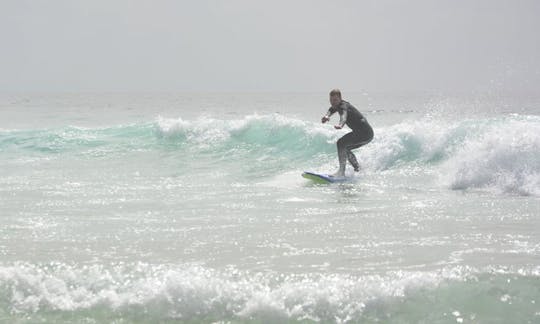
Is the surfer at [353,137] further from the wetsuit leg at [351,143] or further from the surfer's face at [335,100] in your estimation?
the surfer's face at [335,100]

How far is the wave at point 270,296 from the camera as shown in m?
4.93

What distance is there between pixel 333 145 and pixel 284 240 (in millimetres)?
10898

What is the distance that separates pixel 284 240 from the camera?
707 centimetres

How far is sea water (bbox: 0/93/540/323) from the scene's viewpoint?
5.08 metres

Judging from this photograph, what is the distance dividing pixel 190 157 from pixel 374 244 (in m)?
11.4

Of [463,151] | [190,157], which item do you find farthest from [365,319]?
[190,157]

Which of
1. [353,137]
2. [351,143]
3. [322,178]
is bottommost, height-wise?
[322,178]

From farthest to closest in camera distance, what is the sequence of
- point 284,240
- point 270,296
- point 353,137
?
1. point 353,137
2. point 284,240
3. point 270,296

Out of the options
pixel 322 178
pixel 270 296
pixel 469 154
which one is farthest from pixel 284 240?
pixel 469 154

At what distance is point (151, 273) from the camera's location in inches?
228

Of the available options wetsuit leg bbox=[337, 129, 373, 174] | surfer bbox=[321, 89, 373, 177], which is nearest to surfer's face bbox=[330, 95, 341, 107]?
surfer bbox=[321, 89, 373, 177]

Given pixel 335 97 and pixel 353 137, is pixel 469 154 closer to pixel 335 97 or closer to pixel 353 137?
pixel 353 137

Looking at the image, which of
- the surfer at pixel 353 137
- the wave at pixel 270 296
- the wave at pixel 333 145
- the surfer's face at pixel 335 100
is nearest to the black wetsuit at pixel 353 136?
the surfer at pixel 353 137

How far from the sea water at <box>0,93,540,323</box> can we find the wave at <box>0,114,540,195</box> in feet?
0.18
